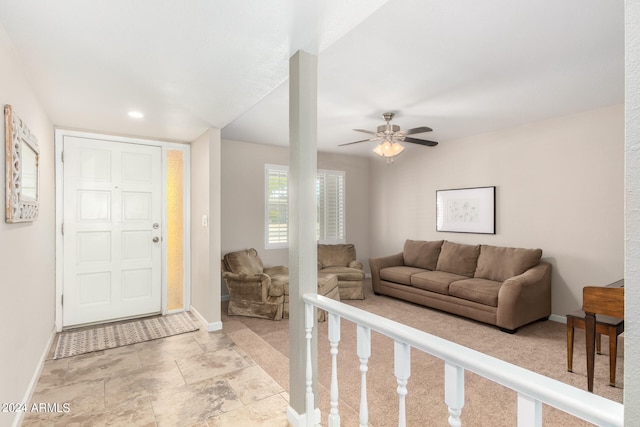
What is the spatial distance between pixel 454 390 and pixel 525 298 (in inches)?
123

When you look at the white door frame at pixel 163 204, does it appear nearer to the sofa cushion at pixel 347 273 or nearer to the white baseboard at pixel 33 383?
the white baseboard at pixel 33 383

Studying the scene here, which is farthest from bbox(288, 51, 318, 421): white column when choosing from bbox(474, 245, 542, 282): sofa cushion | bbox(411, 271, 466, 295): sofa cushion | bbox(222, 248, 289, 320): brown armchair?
bbox(474, 245, 542, 282): sofa cushion

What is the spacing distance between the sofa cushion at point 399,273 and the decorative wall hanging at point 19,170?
164 inches

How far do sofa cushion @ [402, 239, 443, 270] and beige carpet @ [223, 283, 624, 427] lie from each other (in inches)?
36.3

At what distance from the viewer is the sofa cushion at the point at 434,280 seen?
424cm

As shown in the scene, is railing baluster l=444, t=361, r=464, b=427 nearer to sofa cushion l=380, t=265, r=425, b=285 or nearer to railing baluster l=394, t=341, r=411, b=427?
railing baluster l=394, t=341, r=411, b=427

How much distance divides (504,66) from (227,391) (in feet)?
10.4

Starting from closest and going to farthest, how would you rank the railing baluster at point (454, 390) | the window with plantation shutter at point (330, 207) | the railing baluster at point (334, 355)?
1. the railing baluster at point (454, 390)
2. the railing baluster at point (334, 355)
3. the window with plantation shutter at point (330, 207)

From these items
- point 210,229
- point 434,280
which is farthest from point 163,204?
point 434,280

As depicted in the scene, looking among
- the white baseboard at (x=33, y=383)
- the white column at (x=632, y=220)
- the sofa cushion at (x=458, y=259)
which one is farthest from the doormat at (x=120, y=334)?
the white column at (x=632, y=220)

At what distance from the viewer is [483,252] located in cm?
448

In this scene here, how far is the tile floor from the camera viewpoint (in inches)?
81.2

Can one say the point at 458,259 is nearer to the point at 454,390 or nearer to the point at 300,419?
the point at 300,419

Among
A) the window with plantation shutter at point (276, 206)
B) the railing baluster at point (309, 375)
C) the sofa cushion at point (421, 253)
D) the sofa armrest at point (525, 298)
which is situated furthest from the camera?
the window with plantation shutter at point (276, 206)
